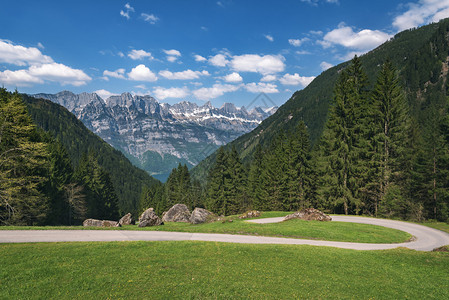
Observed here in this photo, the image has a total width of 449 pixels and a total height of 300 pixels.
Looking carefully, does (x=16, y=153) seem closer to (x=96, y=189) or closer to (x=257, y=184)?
(x=96, y=189)

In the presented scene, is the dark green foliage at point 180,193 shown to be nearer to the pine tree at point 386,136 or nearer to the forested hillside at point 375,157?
the forested hillside at point 375,157

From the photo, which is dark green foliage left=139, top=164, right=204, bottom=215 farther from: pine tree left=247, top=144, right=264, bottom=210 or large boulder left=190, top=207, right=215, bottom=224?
large boulder left=190, top=207, right=215, bottom=224

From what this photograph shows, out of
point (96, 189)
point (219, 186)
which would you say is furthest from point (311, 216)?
point (96, 189)

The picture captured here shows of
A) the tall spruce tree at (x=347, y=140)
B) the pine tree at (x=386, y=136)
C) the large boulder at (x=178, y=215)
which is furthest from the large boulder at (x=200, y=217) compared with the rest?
the pine tree at (x=386, y=136)

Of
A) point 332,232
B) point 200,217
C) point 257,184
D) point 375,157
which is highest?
point 375,157

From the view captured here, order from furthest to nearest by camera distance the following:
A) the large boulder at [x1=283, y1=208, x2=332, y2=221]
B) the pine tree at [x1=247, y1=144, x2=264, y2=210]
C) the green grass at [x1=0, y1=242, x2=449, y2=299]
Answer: the pine tree at [x1=247, y1=144, x2=264, y2=210]
the large boulder at [x1=283, y1=208, x2=332, y2=221]
the green grass at [x1=0, y1=242, x2=449, y2=299]

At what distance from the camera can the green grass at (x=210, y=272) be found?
31.1 feet

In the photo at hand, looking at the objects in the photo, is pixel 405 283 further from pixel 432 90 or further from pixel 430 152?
pixel 432 90

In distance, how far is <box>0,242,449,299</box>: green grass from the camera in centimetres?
948

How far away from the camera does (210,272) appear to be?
11.5 meters

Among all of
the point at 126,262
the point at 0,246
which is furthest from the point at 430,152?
the point at 0,246

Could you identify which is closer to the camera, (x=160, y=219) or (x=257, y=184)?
(x=160, y=219)

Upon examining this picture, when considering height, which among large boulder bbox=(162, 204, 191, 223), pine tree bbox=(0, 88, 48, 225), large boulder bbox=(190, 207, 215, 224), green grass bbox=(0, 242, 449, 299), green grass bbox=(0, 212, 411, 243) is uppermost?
pine tree bbox=(0, 88, 48, 225)

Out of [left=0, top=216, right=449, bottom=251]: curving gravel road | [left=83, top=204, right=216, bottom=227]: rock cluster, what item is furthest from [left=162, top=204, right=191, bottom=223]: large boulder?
[left=0, top=216, right=449, bottom=251]: curving gravel road
